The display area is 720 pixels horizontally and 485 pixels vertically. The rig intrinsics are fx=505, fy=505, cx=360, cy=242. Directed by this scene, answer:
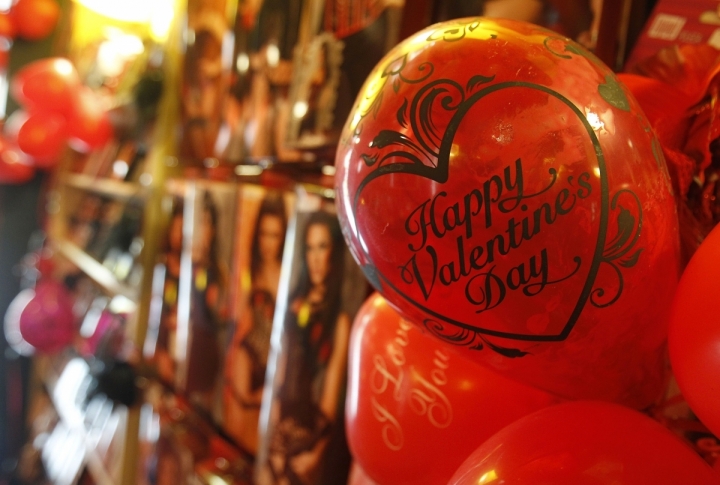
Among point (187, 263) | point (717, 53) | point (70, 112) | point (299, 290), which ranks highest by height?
point (717, 53)

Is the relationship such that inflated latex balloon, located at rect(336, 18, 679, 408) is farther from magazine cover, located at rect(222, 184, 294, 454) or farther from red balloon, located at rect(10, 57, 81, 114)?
red balloon, located at rect(10, 57, 81, 114)

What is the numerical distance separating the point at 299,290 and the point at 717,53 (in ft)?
2.40

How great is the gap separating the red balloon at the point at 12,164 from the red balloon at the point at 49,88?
2.00ft

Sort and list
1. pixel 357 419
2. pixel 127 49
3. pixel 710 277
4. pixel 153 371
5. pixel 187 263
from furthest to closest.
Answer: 1. pixel 127 49
2. pixel 153 371
3. pixel 187 263
4. pixel 357 419
5. pixel 710 277

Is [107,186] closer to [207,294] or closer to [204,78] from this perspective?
[204,78]

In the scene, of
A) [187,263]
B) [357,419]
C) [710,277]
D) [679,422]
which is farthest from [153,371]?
[710,277]

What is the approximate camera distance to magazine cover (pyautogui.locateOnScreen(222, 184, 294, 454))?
1271 millimetres

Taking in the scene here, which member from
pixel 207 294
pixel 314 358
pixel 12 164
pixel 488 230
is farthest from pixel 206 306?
pixel 12 164

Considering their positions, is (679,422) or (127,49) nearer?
(679,422)

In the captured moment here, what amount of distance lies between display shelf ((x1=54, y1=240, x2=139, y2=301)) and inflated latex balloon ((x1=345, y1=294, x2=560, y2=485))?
1.54 meters

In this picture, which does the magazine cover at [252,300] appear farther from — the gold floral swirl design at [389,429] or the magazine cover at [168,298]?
the gold floral swirl design at [389,429]

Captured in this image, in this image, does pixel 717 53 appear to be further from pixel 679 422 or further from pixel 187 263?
pixel 187 263

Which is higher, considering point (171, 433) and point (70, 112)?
point (70, 112)

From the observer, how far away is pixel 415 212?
405 millimetres
